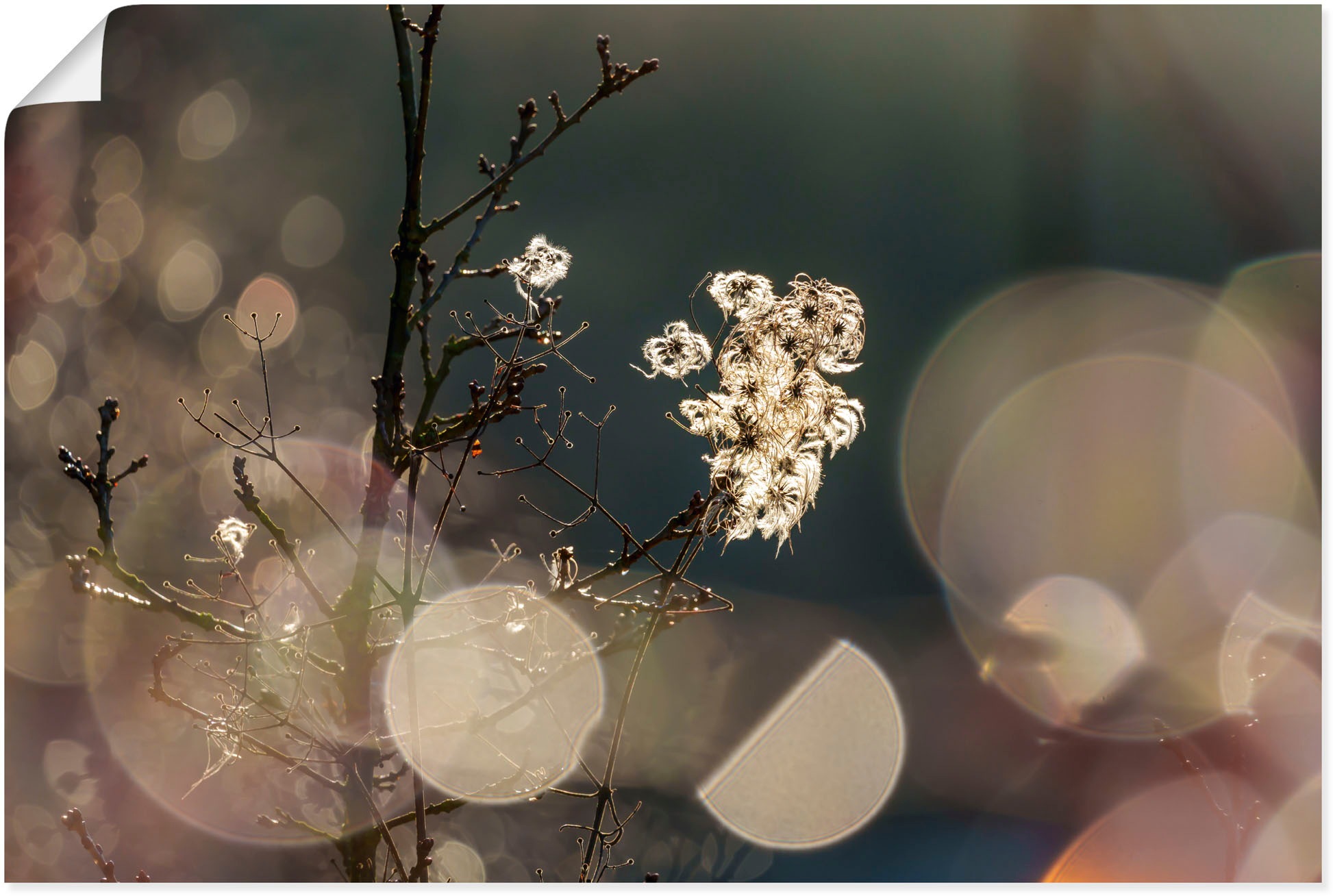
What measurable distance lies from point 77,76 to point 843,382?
1.62 metres

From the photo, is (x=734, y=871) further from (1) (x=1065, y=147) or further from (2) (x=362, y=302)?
(1) (x=1065, y=147)

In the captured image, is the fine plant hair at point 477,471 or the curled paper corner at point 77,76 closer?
the fine plant hair at point 477,471

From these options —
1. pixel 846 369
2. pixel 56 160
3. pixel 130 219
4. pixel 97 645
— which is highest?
pixel 56 160

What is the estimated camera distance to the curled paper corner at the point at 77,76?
57.4 inches

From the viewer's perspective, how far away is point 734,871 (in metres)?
1.44

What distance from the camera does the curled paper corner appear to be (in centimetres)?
146

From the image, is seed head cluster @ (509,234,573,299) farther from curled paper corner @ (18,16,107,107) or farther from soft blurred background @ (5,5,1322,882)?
curled paper corner @ (18,16,107,107)

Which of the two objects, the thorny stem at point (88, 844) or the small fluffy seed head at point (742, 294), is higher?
the small fluffy seed head at point (742, 294)

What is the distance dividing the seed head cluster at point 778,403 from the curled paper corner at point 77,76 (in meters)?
1.39

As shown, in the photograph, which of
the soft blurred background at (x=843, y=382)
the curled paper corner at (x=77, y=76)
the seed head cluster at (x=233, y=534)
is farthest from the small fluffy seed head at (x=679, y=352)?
the curled paper corner at (x=77, y=76)

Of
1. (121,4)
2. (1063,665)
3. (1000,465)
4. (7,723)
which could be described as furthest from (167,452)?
(1063,665)

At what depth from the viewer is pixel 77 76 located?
1.48 meters

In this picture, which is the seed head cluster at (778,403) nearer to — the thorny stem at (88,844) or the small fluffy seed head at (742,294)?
the small fluffy seed head at (742,294)

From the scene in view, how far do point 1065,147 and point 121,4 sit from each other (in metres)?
1.92
